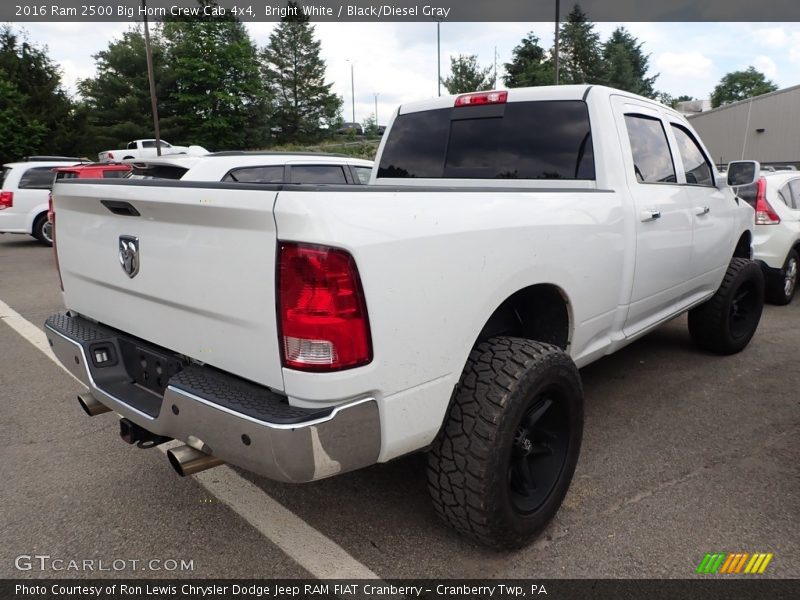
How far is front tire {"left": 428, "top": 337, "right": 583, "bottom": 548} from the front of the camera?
209 cm

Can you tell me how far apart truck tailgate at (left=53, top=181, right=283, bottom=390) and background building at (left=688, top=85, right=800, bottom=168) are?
31.4m

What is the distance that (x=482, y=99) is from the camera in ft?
11.5

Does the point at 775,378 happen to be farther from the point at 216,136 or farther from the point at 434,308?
the point at 216,136

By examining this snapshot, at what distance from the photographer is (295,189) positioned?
1703 mm

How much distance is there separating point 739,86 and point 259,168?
107503 millimetres

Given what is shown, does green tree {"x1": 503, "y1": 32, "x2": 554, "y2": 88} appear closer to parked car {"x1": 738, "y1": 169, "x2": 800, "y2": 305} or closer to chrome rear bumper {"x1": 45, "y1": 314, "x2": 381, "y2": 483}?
parked car {"x1": 738, "y1": 169, "x2": 800, "y2": 305}

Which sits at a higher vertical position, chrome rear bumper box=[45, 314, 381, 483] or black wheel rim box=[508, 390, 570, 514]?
chrome rear bumper box=[45, 314, 381, 483]

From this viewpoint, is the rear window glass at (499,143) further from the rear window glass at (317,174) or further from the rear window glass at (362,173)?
the rear window glass at (362,173)

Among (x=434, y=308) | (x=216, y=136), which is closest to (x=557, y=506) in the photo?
(x=434, y=308)

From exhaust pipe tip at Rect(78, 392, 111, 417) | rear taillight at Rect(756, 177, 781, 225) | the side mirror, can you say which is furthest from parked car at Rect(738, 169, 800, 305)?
exhaust pipe tip at Rect(78, 392, 111, 417)

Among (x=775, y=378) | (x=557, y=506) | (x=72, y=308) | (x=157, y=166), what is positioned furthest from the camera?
(x=157, y=166)

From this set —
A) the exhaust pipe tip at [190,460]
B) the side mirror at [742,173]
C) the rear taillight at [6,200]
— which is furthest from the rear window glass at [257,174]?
the rear taillight at [6,200]

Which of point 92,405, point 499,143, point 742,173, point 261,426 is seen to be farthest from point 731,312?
point 92,405

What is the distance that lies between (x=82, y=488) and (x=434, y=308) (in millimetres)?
2120
